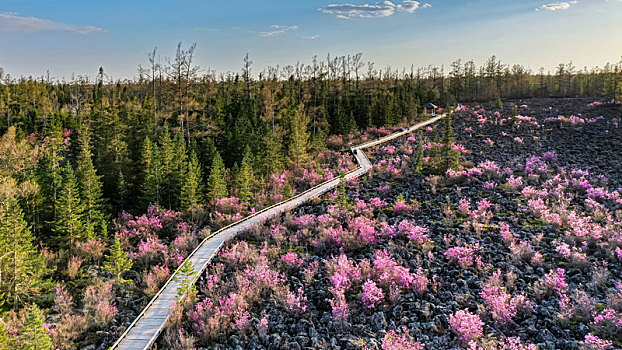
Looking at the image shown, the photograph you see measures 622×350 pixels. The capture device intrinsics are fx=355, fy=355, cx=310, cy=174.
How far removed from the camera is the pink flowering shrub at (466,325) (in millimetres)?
9055

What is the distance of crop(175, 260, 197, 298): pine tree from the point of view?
41.9 feet

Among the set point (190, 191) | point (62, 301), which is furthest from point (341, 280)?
point (190, 191)

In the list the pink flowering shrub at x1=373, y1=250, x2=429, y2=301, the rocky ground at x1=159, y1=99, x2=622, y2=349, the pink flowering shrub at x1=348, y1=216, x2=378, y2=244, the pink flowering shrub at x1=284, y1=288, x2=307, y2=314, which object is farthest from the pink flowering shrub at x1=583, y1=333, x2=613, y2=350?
the pink flowering shrub at x1=348, y1=216, x2=378, y2=244

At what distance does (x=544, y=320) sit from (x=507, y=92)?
3853 inches

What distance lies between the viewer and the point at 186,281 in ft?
45.2

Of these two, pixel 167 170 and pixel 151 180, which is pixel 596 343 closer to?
pixel 151 180

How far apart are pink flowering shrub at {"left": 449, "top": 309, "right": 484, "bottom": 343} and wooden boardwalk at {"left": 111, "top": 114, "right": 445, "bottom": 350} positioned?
28.7ft

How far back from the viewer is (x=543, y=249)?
45.9ft

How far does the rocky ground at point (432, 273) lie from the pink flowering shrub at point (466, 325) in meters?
0.03

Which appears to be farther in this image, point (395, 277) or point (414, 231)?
point (414, 231)

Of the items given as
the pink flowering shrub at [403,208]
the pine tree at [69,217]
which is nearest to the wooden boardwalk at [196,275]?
the pink flowering shrub at [403,208]

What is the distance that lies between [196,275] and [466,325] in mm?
10198

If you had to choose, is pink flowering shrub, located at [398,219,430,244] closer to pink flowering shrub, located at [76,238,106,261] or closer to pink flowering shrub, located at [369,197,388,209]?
pink flowering shrub, located at [369,197,388,209]

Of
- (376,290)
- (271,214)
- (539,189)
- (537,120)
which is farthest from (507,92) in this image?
(376,290)
